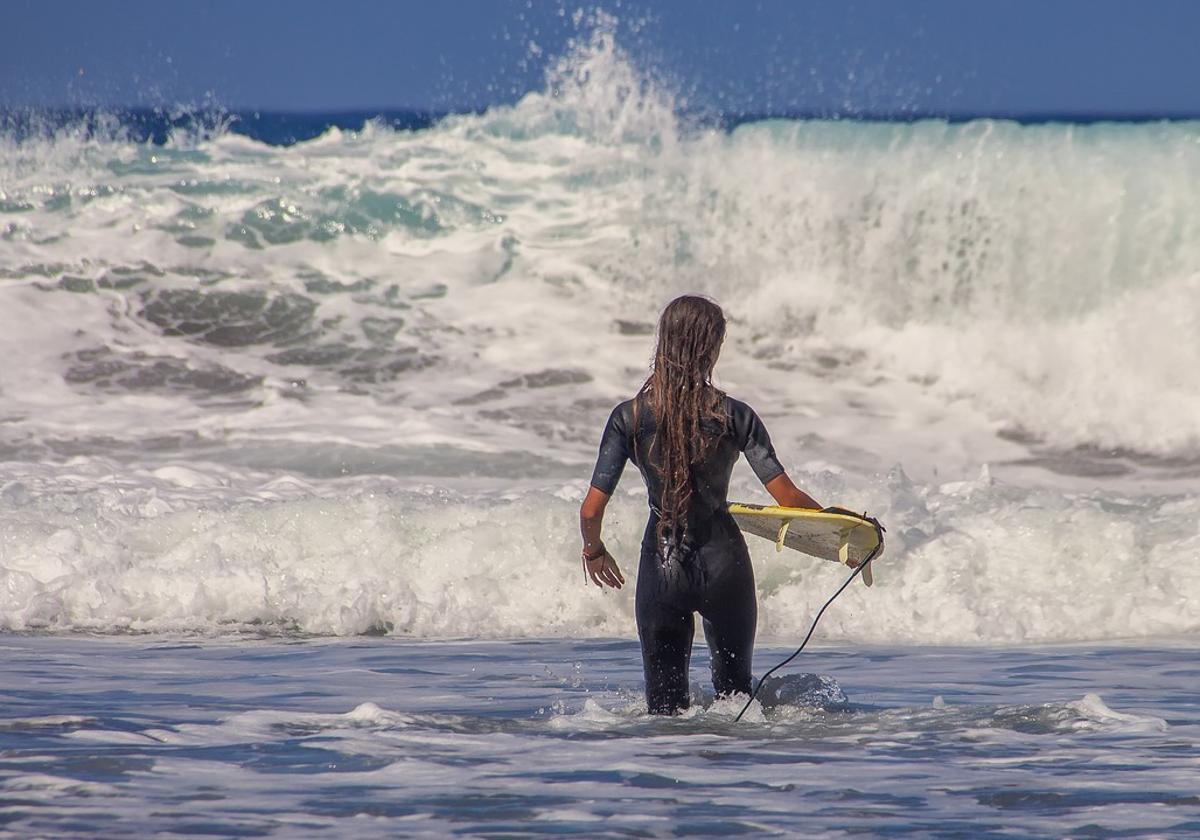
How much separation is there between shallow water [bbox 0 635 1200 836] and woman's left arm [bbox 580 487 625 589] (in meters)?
0.61

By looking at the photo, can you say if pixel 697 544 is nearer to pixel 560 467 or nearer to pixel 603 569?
pixel 603 569

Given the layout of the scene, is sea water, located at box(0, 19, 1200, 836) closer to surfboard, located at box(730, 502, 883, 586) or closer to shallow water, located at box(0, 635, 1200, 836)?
shallow water, located at box(0, 635, 1200, 836)

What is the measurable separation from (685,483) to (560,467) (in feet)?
24.3

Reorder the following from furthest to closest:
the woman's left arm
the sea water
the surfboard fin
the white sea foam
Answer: the white sea foam
the surfboard fin
the woman's left arm
the sea water

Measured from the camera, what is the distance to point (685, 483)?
19.3ft

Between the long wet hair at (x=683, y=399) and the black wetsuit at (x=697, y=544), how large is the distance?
0.12 feet

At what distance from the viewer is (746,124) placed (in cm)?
2091

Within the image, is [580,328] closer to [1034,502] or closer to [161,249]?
[161,249]

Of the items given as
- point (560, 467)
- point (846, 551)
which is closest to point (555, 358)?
point (560, 467)

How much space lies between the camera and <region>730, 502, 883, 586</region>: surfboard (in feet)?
19.1

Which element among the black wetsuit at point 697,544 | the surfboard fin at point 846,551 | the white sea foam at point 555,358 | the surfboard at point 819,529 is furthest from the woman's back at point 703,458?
the white sea foam at point 555,358

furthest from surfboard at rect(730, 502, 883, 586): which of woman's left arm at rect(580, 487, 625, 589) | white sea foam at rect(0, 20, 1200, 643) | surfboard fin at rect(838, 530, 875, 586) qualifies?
white sea foam at rect(0, 20, 1200, 643)

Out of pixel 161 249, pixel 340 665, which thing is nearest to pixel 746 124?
pixel 161 249

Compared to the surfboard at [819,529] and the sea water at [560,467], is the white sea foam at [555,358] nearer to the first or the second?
the sea water at [560,467]
